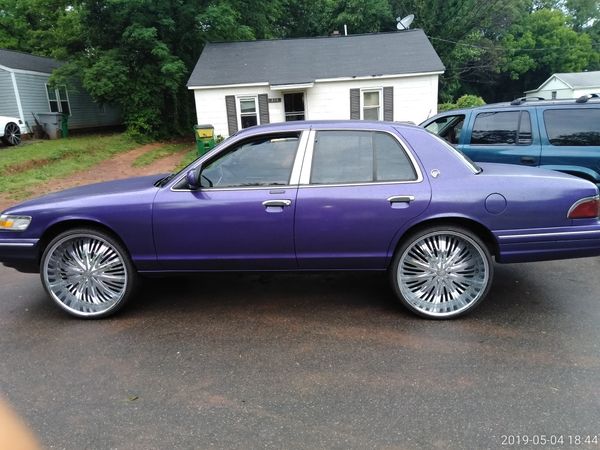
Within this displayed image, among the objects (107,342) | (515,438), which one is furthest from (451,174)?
(107,342)

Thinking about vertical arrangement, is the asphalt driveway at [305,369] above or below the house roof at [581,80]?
below

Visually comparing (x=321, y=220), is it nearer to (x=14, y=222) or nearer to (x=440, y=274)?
(x=440, y=274)

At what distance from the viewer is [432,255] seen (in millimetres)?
3789

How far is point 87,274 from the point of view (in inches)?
156

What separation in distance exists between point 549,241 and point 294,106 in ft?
58.7

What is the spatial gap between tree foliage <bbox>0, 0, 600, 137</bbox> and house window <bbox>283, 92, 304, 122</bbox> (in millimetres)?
5081

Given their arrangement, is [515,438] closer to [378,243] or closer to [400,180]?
[378,243]

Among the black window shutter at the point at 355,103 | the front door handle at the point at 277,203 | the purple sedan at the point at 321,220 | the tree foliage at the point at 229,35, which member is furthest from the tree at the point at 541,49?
the front door handle at the point at 277,203

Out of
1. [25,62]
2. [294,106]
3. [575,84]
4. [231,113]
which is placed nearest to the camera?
[231,113]

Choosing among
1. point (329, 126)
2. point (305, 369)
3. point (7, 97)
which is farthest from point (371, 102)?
point (305, 369)

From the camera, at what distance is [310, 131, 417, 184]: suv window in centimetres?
379

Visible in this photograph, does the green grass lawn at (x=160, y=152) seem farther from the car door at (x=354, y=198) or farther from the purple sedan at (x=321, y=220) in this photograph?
the car door at (x=354, y=198)

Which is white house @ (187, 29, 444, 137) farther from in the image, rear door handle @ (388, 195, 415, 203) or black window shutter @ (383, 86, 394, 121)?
rear door handle @ (388, 195, 415, 203)

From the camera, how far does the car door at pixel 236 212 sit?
373cm
